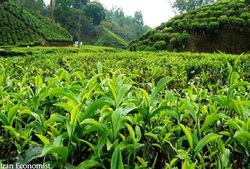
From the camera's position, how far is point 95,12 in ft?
168

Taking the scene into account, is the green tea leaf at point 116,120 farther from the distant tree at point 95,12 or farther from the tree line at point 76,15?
the distant tree at point 95,12

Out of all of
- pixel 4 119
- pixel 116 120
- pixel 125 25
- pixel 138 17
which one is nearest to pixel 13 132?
pixel 4 119

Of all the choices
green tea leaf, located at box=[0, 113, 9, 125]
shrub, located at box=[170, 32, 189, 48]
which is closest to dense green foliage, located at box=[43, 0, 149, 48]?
shrub, located at box=[170, 32, 189, 48]

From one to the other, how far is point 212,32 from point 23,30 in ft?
75.2

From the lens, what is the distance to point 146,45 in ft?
47.9

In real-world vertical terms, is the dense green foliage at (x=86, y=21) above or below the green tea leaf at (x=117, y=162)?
above

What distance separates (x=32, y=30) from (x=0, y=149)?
108 feet

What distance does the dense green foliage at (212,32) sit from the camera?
13859 millimetres

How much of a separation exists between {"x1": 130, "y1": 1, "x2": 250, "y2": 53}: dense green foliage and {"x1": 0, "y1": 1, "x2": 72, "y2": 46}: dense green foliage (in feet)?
60.5

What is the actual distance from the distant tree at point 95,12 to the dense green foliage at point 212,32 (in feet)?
125

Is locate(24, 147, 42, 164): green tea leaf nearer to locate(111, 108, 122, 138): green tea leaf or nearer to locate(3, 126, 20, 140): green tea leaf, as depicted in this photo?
locate(3, 126, 20, 140): green tea leaf

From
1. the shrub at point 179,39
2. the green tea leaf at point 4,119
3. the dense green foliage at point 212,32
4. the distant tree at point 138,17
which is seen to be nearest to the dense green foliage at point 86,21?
the distant tree at point 138,17

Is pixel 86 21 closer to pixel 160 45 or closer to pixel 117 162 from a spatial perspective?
pixel 160 45

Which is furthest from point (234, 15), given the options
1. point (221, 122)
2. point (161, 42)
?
point (221, 122)
